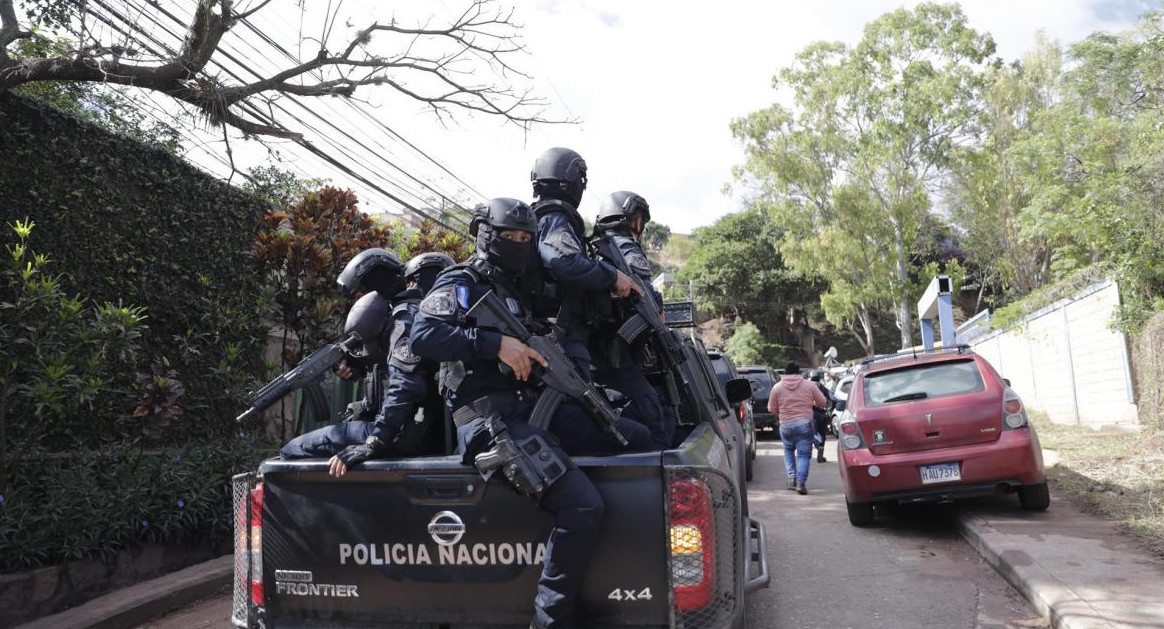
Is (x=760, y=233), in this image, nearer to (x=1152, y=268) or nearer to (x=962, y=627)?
(x=1152, y=268)

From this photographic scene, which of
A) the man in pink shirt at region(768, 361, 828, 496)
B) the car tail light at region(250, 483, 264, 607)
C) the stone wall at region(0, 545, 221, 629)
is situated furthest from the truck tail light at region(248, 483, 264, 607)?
the man in pink shirt at region(768, 361, 828, 496)

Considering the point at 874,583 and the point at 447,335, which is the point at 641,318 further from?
the point at 874,583

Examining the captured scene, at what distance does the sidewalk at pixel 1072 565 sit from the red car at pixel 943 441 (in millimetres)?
337

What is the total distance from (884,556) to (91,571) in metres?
5.70

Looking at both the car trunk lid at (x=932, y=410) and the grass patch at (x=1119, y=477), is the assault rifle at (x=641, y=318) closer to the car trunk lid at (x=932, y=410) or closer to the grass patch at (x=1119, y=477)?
the car trunk lid at (x=932, y=410)

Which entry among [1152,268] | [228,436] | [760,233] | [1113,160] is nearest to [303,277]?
[228,436]

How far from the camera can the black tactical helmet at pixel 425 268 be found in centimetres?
471

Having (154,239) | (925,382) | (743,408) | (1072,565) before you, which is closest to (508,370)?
(1072,565)

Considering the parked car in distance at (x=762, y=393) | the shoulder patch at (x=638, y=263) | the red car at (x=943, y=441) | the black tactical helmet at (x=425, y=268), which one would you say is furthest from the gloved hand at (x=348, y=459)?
the parked car in distance at (x=762, y=393)

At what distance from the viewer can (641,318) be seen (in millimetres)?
4117

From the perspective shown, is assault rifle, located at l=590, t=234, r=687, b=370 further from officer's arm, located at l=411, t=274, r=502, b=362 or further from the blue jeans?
the blue jeans

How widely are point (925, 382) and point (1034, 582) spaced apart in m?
2.56

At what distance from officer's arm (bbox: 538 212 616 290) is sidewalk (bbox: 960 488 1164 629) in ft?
9.74

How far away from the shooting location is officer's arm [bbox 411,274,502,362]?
304cm
